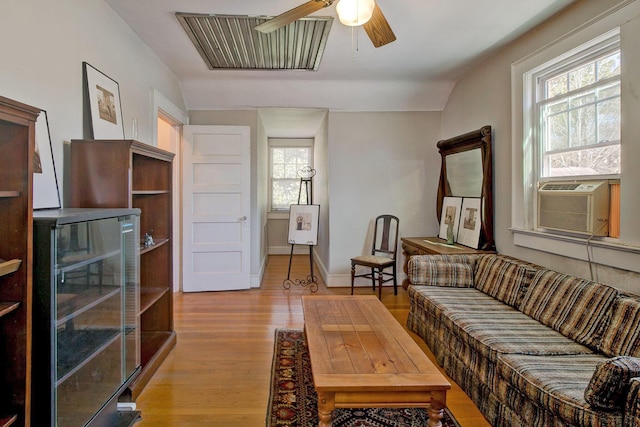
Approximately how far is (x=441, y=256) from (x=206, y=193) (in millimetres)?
2982

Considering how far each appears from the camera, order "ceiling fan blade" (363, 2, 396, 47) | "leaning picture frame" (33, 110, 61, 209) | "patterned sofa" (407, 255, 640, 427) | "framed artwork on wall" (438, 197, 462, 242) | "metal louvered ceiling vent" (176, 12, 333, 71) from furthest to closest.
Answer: "framed artwork on wall" (438, 197, 462, 242)
"metal louvered ceiling vent" (176, 12, 333, 71)
"ceiling fan blade" (363, 2, 396, 47)
"leaning picture frame" (33, 110, 61, 209)
"patterned sofa" (407, 255, 640, 427)

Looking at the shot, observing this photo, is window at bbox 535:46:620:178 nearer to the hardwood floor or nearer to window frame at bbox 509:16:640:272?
window frame at bbox 509:16:640:272

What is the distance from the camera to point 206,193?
4723 mm

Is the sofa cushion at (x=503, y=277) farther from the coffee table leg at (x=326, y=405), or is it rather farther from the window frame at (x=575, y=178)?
the coffee table leg at (x=326, y=405)

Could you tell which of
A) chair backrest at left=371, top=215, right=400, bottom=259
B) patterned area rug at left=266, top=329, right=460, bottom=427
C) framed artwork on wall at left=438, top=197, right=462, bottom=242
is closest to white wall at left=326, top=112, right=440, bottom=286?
chair backrest at left=371, top=215, right=400, bottom=259

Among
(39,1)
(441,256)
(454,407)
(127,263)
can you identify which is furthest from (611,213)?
(39,1)

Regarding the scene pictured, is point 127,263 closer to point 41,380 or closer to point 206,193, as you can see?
point 41,380

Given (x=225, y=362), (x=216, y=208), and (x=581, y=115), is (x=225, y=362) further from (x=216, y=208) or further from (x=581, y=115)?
(x=581, y=115)

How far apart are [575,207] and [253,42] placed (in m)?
2.87

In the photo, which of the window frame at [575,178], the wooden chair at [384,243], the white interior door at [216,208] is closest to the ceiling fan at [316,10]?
the window frame at [575,178]

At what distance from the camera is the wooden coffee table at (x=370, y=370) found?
1.64m

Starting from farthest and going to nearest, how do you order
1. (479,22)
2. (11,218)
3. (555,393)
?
(479,22)
(555,393)
(11,218)

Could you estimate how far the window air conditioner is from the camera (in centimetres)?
238

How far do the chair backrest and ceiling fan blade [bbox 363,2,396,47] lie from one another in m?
2.66
